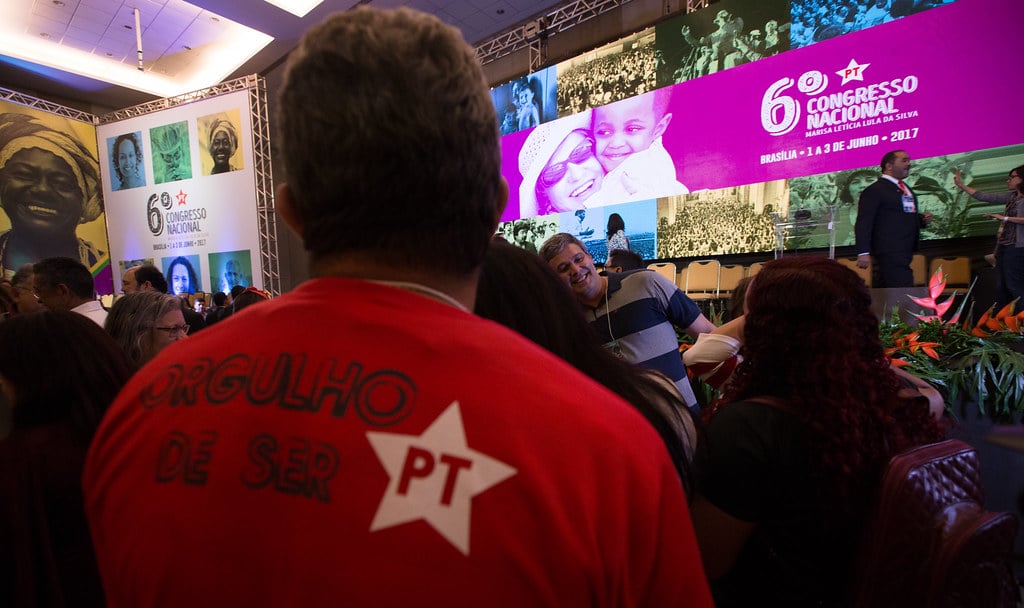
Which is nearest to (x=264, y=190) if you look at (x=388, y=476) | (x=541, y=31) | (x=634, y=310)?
(x=541, y=31)

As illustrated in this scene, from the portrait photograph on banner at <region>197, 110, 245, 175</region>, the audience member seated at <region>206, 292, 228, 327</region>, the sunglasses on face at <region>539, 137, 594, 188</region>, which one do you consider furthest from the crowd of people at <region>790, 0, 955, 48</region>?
the portrait photograph on banner at <region>197, 110, 245, 175</region>

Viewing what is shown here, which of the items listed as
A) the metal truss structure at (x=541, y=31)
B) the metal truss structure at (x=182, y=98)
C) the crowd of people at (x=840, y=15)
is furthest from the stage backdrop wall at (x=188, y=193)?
the crowd of people at (x=840, y=15)

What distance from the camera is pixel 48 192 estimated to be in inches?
392

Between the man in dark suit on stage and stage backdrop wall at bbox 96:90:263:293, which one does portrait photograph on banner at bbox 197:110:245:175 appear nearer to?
stage backdrop wall at bbox 96:90:263:293

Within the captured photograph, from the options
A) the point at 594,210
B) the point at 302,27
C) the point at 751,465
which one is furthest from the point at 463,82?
the point at 302,27

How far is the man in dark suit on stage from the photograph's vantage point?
495 cm

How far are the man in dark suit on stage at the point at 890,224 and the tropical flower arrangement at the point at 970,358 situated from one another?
2894 millimetres

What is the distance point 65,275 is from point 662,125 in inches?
271

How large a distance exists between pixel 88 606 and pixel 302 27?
9.14 metres

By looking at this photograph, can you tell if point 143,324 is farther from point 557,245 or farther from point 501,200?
point 501,200

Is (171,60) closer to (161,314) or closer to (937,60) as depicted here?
(161,314)

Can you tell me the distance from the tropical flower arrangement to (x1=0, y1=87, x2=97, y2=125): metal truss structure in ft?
43.8

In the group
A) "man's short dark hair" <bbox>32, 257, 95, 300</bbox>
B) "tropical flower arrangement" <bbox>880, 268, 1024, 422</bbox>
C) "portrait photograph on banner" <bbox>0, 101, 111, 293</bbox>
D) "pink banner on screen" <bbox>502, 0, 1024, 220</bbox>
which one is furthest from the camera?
"portrait photograph on banner" <bbox>0, 101, 111, 293</bbox>

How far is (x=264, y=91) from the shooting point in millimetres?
8836
